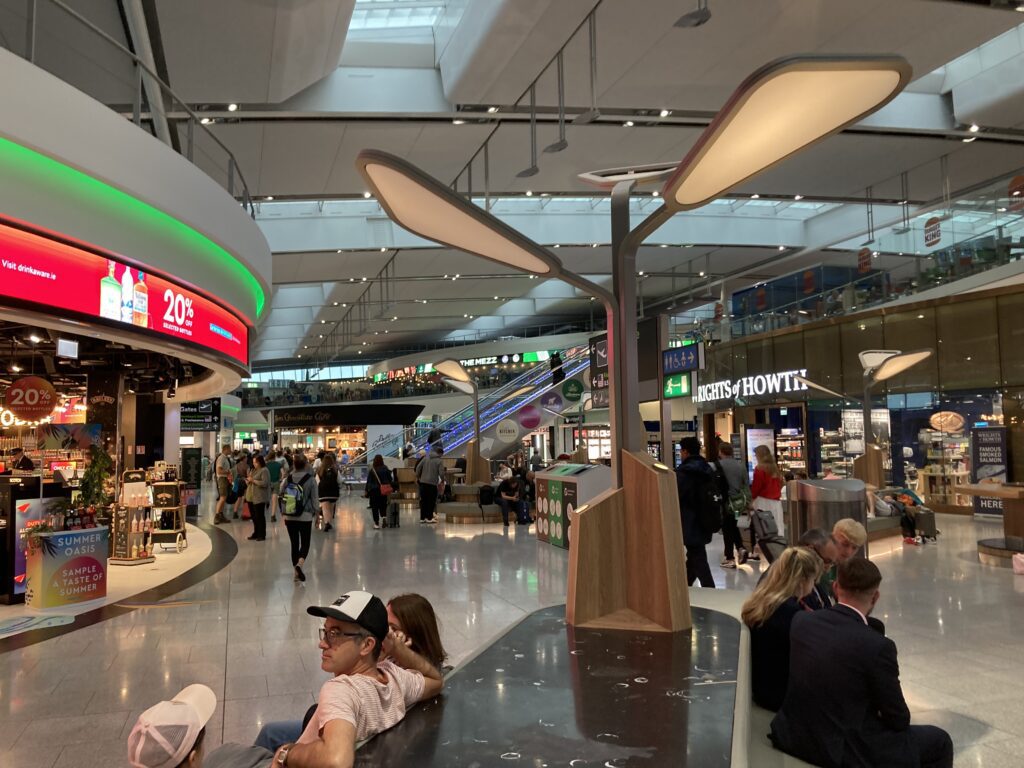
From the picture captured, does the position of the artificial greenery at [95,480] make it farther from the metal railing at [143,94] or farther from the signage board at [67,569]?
the metal railing at [143,94]

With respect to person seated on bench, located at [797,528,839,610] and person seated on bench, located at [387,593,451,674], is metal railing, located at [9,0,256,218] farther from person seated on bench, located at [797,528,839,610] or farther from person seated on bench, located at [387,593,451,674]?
person seated on bench, located at [797,528,839,610]

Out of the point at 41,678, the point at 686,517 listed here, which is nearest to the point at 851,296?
the point at 686,517

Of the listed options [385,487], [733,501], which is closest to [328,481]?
[385,487]

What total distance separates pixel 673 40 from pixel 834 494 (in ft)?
16.4

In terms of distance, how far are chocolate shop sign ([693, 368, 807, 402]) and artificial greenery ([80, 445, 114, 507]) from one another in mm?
12466

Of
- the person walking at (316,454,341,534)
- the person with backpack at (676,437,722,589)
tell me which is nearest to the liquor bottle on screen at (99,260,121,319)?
the person with backpack at (676,437,722,589)

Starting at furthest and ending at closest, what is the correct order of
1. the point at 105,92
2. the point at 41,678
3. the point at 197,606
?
the point at 197,606, the point at 105,92, the point at 41,678

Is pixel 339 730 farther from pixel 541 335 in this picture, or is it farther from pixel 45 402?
pixel 541 335

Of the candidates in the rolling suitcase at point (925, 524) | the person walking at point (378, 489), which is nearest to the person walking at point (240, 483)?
the person walking at point (378, 489)

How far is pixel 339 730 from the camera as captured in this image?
197 cm

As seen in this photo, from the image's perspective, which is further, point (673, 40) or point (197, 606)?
point (673, 40)

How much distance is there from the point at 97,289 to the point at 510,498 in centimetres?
900

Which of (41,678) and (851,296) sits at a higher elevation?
(851,296)

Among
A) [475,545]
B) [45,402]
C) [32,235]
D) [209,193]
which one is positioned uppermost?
[209,193]
